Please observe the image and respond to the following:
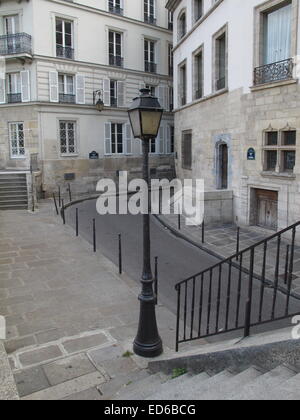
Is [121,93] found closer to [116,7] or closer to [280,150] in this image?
[116,7]

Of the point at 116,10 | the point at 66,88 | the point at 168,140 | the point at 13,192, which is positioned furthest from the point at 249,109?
the point at 116,10

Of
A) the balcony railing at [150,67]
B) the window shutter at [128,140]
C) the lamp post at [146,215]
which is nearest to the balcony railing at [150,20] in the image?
the balcony railing at [150,67]

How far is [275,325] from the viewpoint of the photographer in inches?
216

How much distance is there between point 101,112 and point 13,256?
13910 mm

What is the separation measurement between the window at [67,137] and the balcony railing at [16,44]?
3918 mm

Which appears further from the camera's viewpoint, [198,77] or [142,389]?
[198,77]

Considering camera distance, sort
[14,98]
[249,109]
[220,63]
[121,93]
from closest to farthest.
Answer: [249,109] < [220,63] < [14,98] < [121,93]

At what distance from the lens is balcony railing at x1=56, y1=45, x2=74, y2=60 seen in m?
19.3

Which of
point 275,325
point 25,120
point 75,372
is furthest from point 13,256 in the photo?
point 25,120

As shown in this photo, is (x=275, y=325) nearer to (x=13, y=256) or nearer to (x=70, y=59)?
(x=13, y=256)

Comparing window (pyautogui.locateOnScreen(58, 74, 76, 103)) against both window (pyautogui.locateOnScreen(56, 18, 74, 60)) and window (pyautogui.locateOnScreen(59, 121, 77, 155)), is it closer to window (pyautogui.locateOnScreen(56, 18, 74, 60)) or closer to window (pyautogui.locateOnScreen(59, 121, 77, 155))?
window (pyautogui.locateOnScreen(56, 18, 74, 60))

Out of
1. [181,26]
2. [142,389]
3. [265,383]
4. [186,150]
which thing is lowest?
[142,389]

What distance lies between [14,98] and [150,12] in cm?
1013

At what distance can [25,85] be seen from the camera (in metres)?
18.8
